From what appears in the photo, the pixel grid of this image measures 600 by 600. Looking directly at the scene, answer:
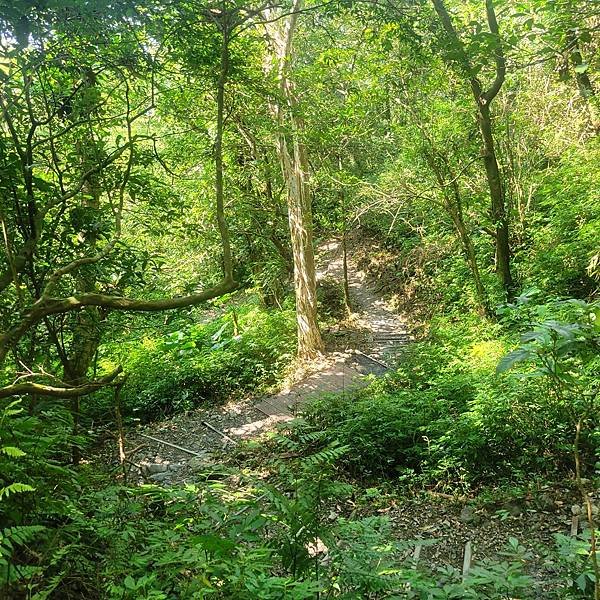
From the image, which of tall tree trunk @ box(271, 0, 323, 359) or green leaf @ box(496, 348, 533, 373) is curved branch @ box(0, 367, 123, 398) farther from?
tall tree trunk @ box(271, 0, 323, 359)

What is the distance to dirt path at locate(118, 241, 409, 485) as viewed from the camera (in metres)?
7.68

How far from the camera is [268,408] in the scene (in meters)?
9.53

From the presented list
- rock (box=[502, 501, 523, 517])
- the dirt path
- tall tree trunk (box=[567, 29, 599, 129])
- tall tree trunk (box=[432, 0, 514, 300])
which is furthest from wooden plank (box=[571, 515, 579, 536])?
tall tree trunk (box=[567, 29, 599, 129])

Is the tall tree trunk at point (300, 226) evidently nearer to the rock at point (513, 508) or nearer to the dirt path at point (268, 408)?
the dirt path at point (268, 408)

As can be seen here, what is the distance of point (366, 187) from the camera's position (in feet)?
36.0

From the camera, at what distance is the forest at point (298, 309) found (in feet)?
8.70

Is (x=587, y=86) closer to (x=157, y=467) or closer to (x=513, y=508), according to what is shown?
(x=513, y=508)

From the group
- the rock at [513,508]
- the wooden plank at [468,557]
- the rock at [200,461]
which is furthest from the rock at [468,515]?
the rock at [200,461]

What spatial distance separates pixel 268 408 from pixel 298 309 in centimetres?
240

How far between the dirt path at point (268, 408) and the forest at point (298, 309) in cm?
9

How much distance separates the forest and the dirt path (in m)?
0.09

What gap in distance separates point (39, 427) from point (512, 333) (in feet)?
23.9

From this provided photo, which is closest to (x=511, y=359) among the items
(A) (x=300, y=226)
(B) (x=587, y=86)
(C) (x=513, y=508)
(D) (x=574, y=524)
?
(D) (x=574, y=524)

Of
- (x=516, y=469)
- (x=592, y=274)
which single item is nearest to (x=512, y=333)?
(x=592, y=274)
